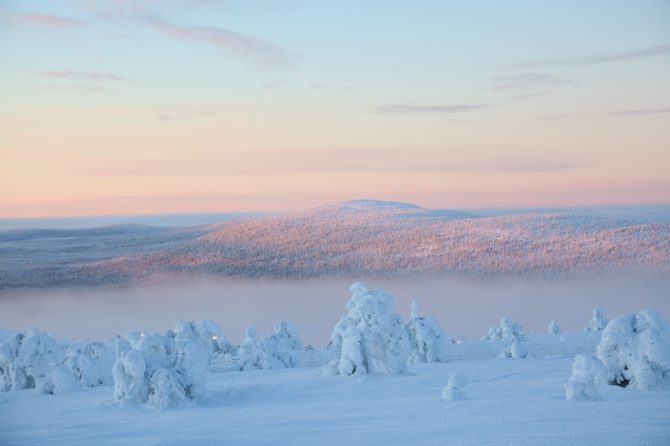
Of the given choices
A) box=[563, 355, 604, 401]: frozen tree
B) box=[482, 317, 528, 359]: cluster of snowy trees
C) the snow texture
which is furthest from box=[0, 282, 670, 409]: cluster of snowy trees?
the snow texture

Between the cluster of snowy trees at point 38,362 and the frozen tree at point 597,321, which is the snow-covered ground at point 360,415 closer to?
the cluster of snowy trees at point 38,362

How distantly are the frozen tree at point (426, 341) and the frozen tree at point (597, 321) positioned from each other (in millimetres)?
13419

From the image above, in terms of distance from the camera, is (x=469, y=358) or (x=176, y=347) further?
(x=469, y=358)

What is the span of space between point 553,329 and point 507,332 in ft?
16.1

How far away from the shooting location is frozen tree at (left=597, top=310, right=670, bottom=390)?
56.2ft

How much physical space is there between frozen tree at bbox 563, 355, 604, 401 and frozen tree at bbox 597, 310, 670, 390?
1.23 metres

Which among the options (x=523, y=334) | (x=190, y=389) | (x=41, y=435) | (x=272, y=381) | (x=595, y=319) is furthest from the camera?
(x=595, y=319)

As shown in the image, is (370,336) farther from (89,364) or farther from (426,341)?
(89,364)

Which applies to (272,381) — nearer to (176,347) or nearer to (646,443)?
(176,347)

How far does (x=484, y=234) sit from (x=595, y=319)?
52.1 metres

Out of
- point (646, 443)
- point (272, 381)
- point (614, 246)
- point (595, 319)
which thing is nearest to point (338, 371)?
point (272, 381)

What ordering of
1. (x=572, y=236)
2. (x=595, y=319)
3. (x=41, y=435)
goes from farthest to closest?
(x=572, y=236), (x=595, y=319), (x=41, y=435)

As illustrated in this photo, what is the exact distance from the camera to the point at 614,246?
267ft

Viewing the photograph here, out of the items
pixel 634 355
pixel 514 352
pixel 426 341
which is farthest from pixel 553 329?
pixel 634 355
